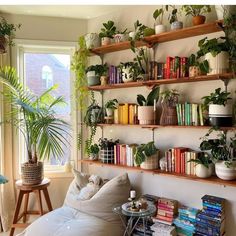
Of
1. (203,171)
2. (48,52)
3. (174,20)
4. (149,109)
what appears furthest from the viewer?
(48,52)

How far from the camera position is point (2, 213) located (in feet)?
9.86

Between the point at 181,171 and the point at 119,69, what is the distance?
123 cm

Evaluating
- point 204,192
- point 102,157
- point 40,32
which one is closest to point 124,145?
point 102,157

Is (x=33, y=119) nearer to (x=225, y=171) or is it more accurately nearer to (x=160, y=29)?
(x=160, y=29)

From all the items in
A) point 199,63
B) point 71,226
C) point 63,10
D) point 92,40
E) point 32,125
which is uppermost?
point 63,10

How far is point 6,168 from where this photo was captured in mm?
3102

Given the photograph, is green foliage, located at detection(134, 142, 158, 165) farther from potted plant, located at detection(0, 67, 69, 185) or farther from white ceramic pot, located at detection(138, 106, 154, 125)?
potted plant, located at detection(0, 67, 69, 185)

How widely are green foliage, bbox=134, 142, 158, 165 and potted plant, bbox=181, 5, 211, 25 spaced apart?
1.18 m

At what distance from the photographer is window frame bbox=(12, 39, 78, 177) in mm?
3184

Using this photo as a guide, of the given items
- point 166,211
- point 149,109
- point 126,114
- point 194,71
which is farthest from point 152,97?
point 166,211

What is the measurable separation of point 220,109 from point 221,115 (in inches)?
1.9

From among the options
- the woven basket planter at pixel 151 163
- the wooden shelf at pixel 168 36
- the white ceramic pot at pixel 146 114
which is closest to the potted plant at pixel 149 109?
the white ceramic pot at pixel 146 114

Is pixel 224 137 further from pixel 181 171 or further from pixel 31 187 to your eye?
pixel 31 187

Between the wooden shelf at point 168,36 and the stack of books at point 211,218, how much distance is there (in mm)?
1460
